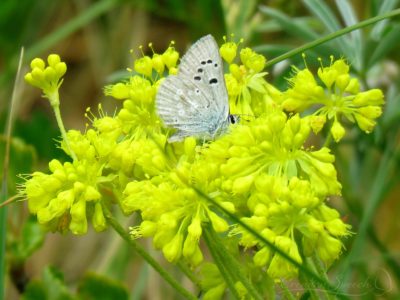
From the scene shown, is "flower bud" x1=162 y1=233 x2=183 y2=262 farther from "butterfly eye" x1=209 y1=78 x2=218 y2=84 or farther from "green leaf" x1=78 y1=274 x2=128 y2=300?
"green leaf" x1=78 y1=274 x2=128 y2=300

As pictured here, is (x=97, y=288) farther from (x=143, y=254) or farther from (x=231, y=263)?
(x=231, y=263)

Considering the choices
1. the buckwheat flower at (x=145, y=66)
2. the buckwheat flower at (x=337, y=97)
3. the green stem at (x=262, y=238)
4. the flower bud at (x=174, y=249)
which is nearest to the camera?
the green stem at (x=262, y=238)

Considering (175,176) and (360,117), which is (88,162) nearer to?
(175,176)

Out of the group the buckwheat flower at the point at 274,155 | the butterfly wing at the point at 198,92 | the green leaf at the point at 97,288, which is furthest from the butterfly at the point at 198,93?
the green leaf at the point at 97,288

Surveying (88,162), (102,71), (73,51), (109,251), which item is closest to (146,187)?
(88,162)

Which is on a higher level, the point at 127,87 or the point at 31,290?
the point at 127,87

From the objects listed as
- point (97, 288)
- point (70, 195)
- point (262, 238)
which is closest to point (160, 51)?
point (97, 288)

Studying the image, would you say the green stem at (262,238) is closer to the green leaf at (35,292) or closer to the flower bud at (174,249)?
the flower bud at (174,249)
